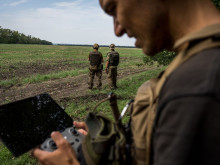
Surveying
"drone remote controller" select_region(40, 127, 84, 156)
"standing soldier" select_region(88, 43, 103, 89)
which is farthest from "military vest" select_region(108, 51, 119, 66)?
"drone remote controller" select_region(40, 127, 84, 156)

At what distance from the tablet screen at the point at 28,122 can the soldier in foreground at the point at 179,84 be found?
51 cm

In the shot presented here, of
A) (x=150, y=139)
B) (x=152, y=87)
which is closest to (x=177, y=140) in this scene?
(x=150, y=139)

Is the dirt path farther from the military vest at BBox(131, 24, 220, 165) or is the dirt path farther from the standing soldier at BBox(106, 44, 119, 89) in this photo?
the military vest at BBox(131, 24, 220, 165)

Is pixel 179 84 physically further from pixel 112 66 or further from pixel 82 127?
pixel 112 66

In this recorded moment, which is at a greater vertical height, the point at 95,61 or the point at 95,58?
the point at 95,58

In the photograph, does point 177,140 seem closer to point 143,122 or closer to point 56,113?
point 143,122

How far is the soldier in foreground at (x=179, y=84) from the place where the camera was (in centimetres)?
70

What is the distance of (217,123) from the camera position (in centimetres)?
68

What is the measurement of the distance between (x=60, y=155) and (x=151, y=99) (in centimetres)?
68

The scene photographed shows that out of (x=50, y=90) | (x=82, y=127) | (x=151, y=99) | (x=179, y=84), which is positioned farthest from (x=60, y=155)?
(x=50, y=90)

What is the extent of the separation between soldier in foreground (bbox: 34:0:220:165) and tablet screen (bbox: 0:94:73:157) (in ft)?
1.68

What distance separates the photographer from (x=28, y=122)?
164cm

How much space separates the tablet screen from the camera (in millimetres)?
1518

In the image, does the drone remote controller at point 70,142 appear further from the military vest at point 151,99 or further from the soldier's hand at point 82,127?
the military vest at point 151,99
